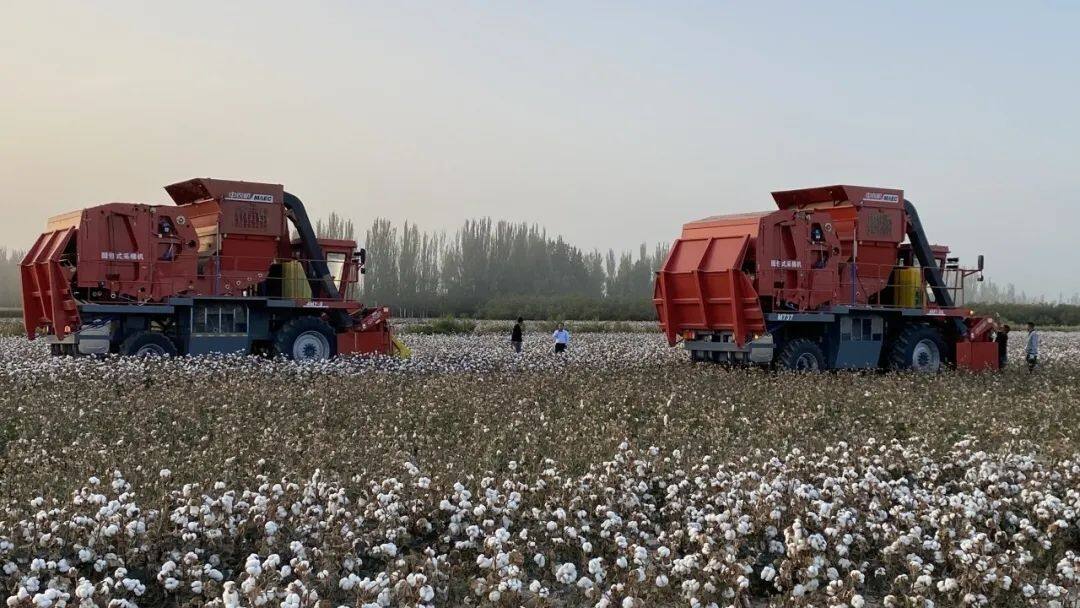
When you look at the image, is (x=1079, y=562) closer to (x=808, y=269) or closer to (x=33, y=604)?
(x=33, y=604)

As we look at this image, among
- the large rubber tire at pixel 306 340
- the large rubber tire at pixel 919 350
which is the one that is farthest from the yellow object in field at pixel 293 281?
the large rubber tire at pixel 919 350

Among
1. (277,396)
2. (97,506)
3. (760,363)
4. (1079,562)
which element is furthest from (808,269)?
(97,506)

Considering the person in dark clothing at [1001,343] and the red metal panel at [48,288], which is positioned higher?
the red metal panel at [48,288]

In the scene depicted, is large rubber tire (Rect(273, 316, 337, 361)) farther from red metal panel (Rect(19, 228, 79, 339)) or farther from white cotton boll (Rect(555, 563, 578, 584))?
white cotton boll (Rect(555, 563, 578, 584))

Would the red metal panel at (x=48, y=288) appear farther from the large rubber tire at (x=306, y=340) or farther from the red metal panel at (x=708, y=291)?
the red metal panel at (x=708, y=291)

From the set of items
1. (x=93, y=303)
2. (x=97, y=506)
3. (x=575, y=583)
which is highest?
(x=93, y=303)

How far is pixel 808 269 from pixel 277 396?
11.3 metres

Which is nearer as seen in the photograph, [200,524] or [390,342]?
[200,524]

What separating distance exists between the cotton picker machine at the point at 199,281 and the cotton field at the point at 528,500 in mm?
5464

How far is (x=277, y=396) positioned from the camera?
1520 centimetres

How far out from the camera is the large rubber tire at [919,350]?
23.2m

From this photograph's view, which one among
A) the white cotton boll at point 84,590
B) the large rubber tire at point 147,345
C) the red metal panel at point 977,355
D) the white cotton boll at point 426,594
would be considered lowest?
the white cotton boll at point 426,594

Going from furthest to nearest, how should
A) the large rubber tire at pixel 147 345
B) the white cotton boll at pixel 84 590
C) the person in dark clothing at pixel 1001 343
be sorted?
the person in dark clothing at pixel 1001 343, the large rubber tire at pixel 147 345, the white cotton boll at pixel 84 590

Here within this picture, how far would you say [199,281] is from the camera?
72.7 ft
